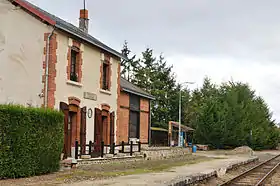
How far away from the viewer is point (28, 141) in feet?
46.4

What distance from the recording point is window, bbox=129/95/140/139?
93.7ft

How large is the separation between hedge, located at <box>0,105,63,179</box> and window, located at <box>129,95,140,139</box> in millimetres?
12742

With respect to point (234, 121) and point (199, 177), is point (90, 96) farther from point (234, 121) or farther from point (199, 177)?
point (234, 121)

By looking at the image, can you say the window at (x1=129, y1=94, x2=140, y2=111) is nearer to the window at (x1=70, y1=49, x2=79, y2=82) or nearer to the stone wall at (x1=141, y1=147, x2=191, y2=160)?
the stone wall at (x1=141, y1=147, x2=191, y2=160)

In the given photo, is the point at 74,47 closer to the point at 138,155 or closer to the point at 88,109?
the point at 88,109

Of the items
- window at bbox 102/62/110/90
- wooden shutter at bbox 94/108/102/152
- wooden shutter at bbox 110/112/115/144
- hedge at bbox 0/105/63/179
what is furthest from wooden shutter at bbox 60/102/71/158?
window at bbox 102/62/110/90

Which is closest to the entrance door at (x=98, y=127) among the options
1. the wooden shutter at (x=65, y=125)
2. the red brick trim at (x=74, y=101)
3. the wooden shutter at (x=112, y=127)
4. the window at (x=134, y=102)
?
the wooden shutter at (x=112, y=127)

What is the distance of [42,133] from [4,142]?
179 centimetres

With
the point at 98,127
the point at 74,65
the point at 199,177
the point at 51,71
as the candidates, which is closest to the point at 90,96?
the point at 74,65

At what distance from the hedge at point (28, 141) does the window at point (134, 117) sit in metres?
12.7

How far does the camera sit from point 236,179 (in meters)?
18.0

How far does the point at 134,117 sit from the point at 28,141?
15.5 m

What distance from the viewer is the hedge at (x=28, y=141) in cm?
1338

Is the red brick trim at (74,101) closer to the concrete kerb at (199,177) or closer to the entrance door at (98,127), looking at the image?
the entrance door at (98,127)
